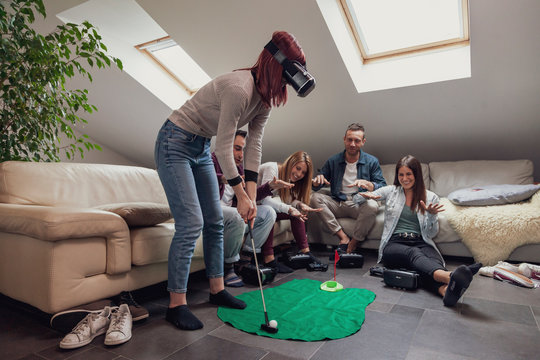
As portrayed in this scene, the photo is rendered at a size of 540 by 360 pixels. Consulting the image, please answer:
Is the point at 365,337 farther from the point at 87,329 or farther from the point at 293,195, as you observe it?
the point at 293,195

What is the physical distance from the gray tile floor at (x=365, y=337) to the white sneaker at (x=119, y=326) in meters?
0.03

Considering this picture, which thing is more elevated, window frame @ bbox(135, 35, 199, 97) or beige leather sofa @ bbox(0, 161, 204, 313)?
window frame @ bbox(135, 35, 199, 97)

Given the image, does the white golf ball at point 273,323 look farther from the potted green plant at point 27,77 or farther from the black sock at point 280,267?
the potted green plant at point 27,77

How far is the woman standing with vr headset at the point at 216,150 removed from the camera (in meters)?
1.40

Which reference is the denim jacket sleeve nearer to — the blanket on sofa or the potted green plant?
the blanket on sofa

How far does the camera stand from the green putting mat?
1.47 metres

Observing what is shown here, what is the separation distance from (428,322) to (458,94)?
2.27 m

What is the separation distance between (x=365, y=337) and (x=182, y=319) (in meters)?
0.78

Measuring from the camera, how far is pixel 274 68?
1406mm

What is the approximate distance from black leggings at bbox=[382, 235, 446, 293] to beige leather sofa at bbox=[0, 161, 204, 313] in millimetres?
1289

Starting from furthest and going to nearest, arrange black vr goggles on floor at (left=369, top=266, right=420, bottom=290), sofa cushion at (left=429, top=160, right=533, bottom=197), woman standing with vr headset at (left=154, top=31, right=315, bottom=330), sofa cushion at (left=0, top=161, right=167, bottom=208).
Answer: sofa cushion at (left=429, top=160, right=533, bottom=197)
black vr goggles on floor at (left=369, top=266, right=420, bottom=290)
sofa cushion at (left=0, top=161, right=167, bottom=208)
woman standing with vr headset at (left=154, top=31, right=315, bottom=330)

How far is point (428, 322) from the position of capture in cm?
158

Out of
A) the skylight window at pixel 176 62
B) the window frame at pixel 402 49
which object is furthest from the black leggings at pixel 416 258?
the skylight window at pixel 176 62

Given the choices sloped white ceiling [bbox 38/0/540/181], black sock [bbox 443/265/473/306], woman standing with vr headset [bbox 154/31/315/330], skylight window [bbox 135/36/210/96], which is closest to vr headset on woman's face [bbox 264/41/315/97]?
woman standing with vr headset [bbox 154/31/315/330]
